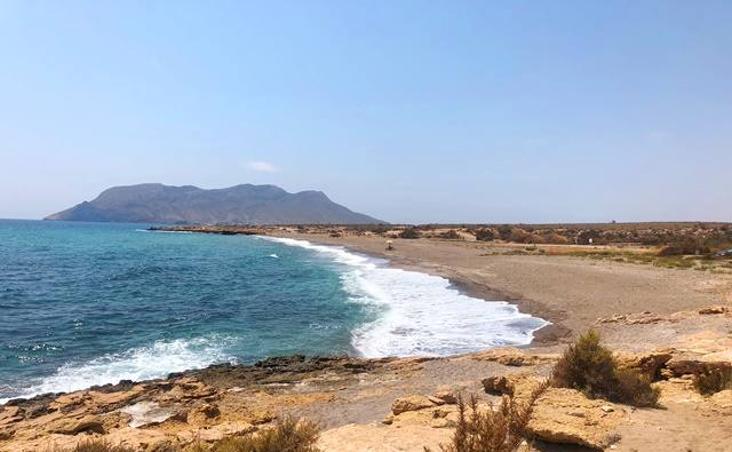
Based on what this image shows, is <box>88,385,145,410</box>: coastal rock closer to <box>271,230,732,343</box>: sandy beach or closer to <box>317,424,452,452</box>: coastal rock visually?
<box>317,424,452,452</box>: coastal rock

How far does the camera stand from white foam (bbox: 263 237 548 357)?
16.8m

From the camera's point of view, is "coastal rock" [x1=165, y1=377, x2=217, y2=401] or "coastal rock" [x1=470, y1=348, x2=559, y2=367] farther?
"coastal rock" [x1=470, y1=348, x2=559, y2=367]

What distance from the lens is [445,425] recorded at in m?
7.32

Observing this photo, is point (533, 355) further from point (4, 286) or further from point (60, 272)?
point (60, 272)

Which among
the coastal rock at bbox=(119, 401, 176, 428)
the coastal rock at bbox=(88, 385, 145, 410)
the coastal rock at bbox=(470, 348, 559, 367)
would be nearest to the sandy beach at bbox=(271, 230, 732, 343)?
the coastal rock at bbox=(470, 348, 559, 367)

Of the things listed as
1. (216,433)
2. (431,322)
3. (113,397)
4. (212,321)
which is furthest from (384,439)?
(212,321)

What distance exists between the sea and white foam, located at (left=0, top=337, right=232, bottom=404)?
0.11 feet

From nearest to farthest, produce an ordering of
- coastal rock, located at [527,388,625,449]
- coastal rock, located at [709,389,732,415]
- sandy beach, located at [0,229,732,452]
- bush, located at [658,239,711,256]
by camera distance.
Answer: coastal rock, located at [527,388,625,449] < sandy beach, located at [0,229,732,452] < coastal rock, located at [709,389,732,415] < bush, located at [658,239,711,256]

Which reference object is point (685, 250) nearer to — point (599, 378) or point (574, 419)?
point (599, 378)

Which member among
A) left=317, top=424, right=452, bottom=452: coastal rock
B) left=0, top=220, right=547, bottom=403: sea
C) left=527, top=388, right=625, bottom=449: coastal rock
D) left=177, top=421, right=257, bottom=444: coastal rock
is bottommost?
left=0, top=220, right=547, bottom=403: sea

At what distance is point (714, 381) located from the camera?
329 inches

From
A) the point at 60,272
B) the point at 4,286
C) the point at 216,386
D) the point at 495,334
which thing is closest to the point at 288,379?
the point at 216,386

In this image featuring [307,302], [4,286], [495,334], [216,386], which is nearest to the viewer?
[216,386]

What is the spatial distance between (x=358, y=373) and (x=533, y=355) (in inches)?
181
